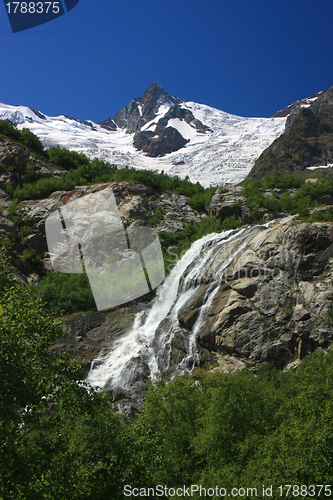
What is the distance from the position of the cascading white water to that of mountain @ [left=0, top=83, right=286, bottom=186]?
76.4 meters

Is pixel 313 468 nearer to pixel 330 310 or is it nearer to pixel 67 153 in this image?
pixel 330 310

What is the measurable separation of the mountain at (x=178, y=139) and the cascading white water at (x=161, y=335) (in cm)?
7642

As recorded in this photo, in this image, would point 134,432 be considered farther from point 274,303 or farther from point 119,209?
point 119,209

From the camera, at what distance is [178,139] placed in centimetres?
15962

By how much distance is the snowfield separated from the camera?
11475cm

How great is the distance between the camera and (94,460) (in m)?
8.01

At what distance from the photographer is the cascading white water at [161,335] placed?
74.1 feet

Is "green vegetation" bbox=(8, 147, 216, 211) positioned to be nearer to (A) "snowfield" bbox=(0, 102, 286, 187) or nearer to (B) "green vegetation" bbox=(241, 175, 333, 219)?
(B) "green vegetation" bbox=(241, 175, 333, 219)

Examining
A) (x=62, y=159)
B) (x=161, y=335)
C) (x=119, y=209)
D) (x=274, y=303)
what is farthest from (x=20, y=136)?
(x=274, y=303)

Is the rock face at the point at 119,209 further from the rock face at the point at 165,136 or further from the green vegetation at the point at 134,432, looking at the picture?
the rock face at the point at 165,136

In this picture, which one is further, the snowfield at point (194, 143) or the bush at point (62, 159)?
the snowfield at point (194, 143)

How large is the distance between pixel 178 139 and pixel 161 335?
14664cm

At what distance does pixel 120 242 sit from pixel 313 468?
3282cm

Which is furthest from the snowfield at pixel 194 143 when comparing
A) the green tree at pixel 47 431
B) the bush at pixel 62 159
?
the green tree at pixel 47 431
